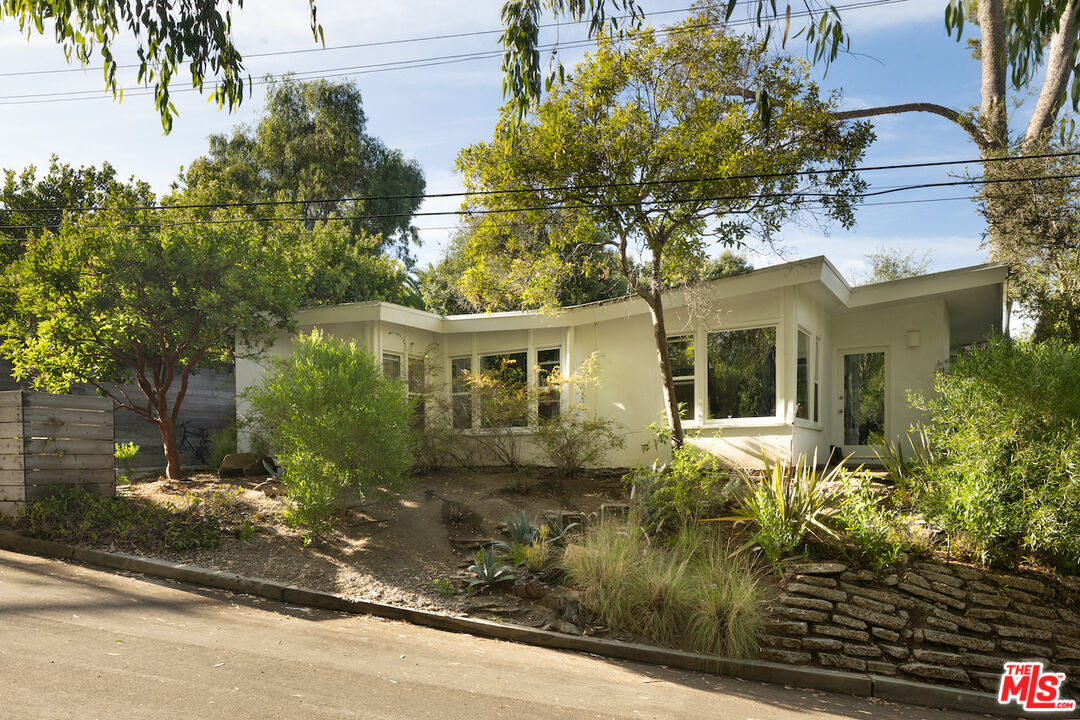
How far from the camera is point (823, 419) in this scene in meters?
13.1

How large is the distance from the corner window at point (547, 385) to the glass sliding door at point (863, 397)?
17.4 feet

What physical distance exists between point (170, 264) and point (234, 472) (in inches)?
152

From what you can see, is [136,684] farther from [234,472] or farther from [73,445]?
[234,472]

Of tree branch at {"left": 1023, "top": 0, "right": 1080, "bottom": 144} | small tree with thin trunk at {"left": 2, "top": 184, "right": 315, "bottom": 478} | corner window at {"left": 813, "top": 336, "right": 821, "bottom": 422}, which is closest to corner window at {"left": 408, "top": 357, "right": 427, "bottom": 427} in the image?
small tree with thin trunk at {"left": 2, "top": 184, "right": 315, "bottom": 478}

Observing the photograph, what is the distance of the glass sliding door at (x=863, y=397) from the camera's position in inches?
511

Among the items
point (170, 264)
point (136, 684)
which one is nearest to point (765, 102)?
point (136, 684)

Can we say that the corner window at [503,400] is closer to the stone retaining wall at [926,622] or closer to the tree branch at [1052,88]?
the stone retaining wall at [926,622]

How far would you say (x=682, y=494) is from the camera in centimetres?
901

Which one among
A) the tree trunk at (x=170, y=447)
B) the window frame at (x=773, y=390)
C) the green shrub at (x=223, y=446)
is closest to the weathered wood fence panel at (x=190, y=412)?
the green shrub at (x=223, y=446)

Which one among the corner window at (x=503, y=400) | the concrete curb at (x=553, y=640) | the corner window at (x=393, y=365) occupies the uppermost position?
the corner window at (x=393, y=365)

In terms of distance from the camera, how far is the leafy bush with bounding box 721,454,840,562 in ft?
25.9

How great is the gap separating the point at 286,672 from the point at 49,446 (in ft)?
20.4

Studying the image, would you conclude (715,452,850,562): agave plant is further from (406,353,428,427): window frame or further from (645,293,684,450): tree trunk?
(406,353,428,427): window frame

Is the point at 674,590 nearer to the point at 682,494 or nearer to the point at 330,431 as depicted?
the point at 682,494
